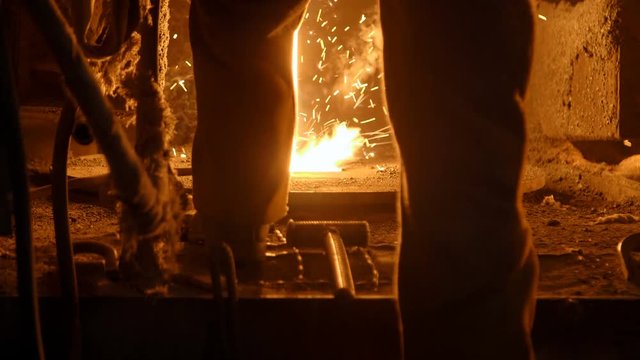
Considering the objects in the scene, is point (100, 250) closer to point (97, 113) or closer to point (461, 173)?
point (97, 113)

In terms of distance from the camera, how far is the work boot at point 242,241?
142cm

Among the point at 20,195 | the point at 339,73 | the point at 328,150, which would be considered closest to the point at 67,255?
the point at 20,195

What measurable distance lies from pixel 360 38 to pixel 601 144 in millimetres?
1778

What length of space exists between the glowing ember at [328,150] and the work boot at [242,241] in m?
1.52

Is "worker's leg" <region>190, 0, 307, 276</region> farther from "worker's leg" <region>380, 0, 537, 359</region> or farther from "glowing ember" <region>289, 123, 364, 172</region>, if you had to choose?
"glowing ember" <region>289, 123, 364, 172</region>

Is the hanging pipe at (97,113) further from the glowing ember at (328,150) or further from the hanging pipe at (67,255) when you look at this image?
the glowing ember at (328,150)

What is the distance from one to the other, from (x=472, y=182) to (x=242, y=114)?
0.58m

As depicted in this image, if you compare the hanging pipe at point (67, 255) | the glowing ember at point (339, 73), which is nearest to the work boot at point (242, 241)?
the hanging pipe at point (67, 255)

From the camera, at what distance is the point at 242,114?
1386mm

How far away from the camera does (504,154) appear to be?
3.09 feet

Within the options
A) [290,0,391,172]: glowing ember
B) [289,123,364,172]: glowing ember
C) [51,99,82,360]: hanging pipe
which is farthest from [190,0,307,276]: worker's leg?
[290,0,391,172]: glowing ember

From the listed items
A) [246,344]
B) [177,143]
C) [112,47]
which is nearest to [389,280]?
[246,344]

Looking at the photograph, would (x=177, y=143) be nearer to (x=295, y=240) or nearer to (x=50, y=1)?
(x=295, y=240)

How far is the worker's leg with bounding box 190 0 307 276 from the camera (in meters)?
1.37
